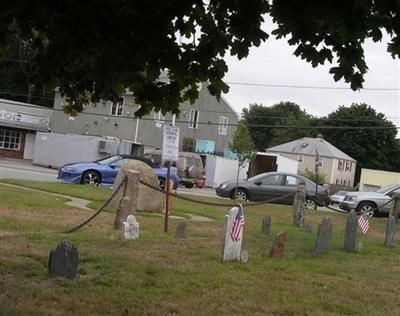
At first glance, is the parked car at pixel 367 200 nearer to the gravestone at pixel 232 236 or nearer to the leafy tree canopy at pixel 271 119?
the gravestone at pixel 232 236

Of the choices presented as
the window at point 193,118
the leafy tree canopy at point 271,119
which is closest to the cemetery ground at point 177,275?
the window at point 193,118

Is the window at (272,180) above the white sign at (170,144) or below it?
below

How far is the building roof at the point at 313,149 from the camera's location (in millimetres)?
73250

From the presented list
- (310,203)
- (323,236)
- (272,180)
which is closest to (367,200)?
(310,203)

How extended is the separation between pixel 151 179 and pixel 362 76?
12343 millimetres

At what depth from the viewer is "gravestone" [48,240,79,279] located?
6945 millimetres

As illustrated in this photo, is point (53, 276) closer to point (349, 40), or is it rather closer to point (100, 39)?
point (100, 39)

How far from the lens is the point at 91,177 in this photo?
24.7 m

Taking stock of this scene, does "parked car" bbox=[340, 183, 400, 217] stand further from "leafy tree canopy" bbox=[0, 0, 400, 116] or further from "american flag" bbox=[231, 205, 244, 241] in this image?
"leafy tree canopy" bbox=[0, 0, 400, 116]

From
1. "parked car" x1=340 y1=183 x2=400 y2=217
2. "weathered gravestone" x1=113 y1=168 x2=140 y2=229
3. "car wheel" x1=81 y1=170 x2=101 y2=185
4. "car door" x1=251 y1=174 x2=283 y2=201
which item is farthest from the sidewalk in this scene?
"weathered gravestone" x1=113 y1=168 x2=140 y2=229

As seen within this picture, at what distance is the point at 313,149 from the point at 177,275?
68.6m

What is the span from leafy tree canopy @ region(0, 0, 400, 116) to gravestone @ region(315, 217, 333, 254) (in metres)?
5.72

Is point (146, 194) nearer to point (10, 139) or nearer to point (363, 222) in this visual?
point (363, 222)

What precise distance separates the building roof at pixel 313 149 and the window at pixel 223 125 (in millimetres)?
17612
